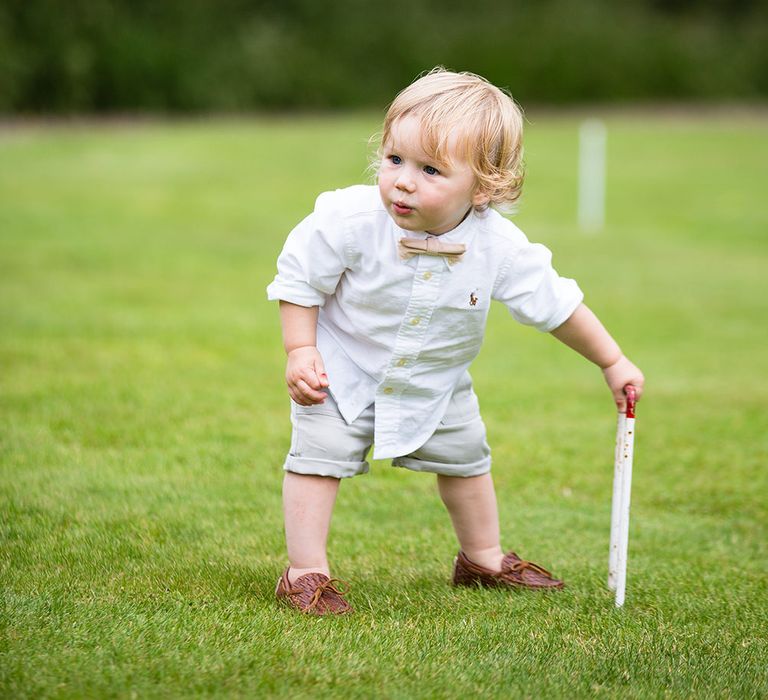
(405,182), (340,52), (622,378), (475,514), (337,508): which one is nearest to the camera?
(405,182)

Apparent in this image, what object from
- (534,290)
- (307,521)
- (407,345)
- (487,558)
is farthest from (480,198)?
(487,558)

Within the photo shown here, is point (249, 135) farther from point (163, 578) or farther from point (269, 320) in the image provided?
point (163, 578)

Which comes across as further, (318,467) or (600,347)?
(600,347)

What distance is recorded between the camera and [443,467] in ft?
11.1

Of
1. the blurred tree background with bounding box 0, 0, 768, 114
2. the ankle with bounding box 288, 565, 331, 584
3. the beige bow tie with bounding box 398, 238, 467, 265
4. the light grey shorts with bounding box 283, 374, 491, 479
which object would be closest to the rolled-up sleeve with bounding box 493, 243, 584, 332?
the beige bow tie with bounding box 398, 238, 467, 265

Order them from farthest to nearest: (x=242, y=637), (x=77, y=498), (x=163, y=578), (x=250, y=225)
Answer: (x=250, y=225)
(x=77, y=498)
(x=163, y=578)
(x=242, y=637)

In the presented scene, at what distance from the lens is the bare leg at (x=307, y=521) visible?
3.21m

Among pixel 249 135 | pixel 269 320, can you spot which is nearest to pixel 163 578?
pixel 269 320

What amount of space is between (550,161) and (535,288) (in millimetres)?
17782

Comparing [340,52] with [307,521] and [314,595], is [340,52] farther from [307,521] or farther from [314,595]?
[314,595]

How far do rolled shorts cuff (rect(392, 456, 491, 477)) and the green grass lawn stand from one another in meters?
0.36

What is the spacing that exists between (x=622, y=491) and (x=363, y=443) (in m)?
0.71

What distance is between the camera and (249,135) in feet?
72.6

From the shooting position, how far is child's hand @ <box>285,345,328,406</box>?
3.12m
